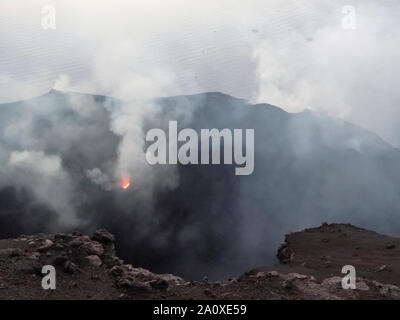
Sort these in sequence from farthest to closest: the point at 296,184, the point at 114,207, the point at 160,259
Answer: the point at 296,184 < the point at 114,207 < the point at 160,259

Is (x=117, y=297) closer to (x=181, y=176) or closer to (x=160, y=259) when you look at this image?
(x=160, y=259)

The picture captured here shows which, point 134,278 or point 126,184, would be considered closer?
point 134,278

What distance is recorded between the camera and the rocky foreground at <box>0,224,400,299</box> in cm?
938

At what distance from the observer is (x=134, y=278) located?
32.8ft

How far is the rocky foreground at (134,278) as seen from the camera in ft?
30.8

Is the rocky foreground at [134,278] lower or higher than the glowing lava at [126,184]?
lower

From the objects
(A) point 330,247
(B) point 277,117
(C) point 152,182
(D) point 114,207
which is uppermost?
(B) point 277,117

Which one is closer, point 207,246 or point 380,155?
point 207,246

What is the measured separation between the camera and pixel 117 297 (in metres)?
9.16

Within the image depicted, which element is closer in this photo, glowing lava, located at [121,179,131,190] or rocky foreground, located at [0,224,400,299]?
rocky foreground, located at [0,224,400,299]

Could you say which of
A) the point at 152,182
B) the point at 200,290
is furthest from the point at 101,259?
the point at 152,182

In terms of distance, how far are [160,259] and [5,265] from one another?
66.1 ft

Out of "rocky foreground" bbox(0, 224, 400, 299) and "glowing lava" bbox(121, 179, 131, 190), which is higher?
"glowing lava" bbox(121, 179, 131, 190)

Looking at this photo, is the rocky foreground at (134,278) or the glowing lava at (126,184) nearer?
the rocky foreground at (134,278)
